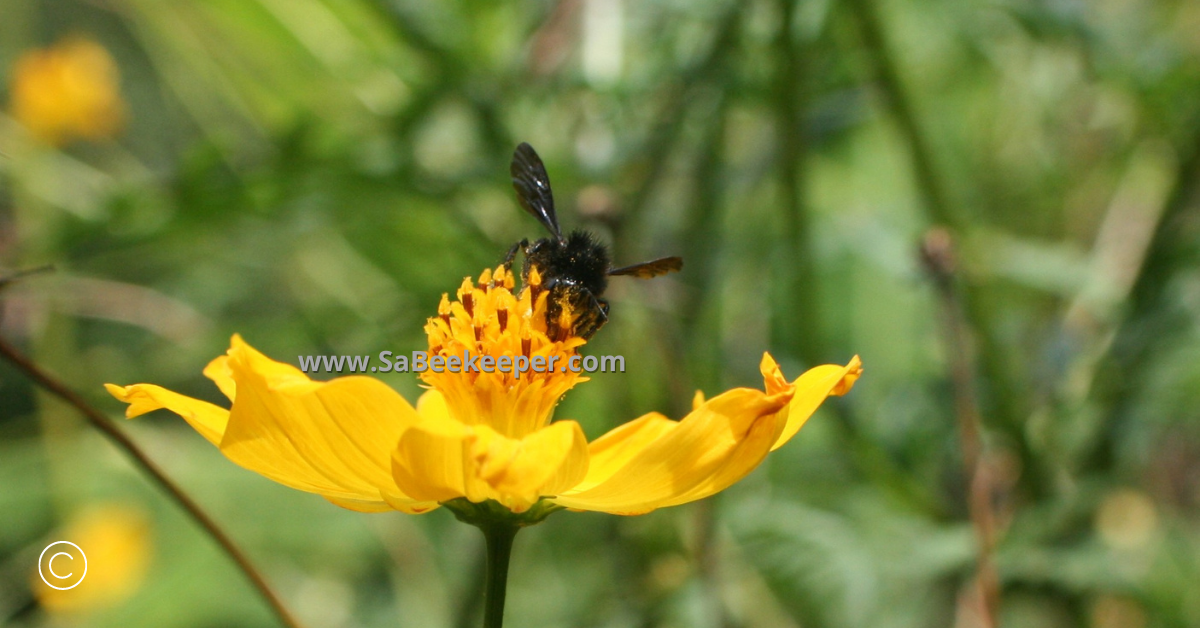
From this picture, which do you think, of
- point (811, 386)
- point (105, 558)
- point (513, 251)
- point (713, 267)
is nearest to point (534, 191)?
point (513, 251)

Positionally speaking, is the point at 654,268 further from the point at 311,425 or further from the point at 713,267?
the point at 713,267

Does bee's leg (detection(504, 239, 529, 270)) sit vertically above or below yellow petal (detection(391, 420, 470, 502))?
above

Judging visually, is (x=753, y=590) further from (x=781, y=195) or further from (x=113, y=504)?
(x=113, y=504)

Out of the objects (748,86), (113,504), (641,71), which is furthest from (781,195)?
(113,504)

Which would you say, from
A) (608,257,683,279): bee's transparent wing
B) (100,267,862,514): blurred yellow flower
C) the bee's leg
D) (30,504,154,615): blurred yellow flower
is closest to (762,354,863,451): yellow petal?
(100,267,862,514): blurred yellow flower

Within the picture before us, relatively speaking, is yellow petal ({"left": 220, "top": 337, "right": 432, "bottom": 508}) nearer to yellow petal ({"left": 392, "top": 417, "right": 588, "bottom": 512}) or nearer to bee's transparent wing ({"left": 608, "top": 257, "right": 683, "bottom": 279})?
yellow petal ({"left": 392, "top": 417, "right": 588, "bottom": 512})
